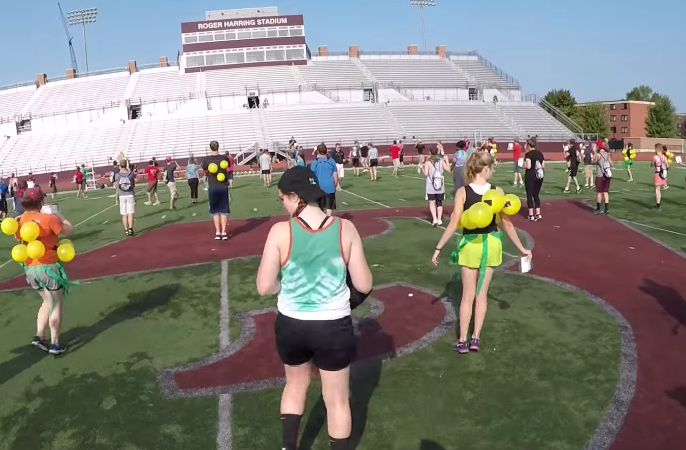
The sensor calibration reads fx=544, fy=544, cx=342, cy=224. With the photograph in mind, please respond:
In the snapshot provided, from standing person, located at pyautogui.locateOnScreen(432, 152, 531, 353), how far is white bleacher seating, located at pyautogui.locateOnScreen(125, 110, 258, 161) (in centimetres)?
4620

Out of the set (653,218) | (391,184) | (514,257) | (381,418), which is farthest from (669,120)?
(381,418)

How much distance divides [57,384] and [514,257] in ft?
25.1

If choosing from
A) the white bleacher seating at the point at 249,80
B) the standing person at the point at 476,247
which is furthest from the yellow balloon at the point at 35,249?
the white bleacher seating at the point at 249,80

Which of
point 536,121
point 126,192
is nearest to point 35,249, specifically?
point 126,192

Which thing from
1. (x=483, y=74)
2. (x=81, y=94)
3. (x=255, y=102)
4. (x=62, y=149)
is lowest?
(x=62, y=149)

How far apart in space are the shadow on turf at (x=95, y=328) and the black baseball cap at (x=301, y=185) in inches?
171

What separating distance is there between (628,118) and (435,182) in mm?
108817

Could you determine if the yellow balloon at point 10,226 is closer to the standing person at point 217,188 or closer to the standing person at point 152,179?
the standing person at point 217,188

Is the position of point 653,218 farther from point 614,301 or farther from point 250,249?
point 250,249

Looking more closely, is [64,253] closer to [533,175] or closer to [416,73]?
[533,175]

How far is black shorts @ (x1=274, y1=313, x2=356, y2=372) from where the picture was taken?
3.41m

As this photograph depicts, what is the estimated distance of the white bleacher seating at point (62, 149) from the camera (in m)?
50.7

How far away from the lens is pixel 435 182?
12969mm

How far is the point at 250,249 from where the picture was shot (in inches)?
453
